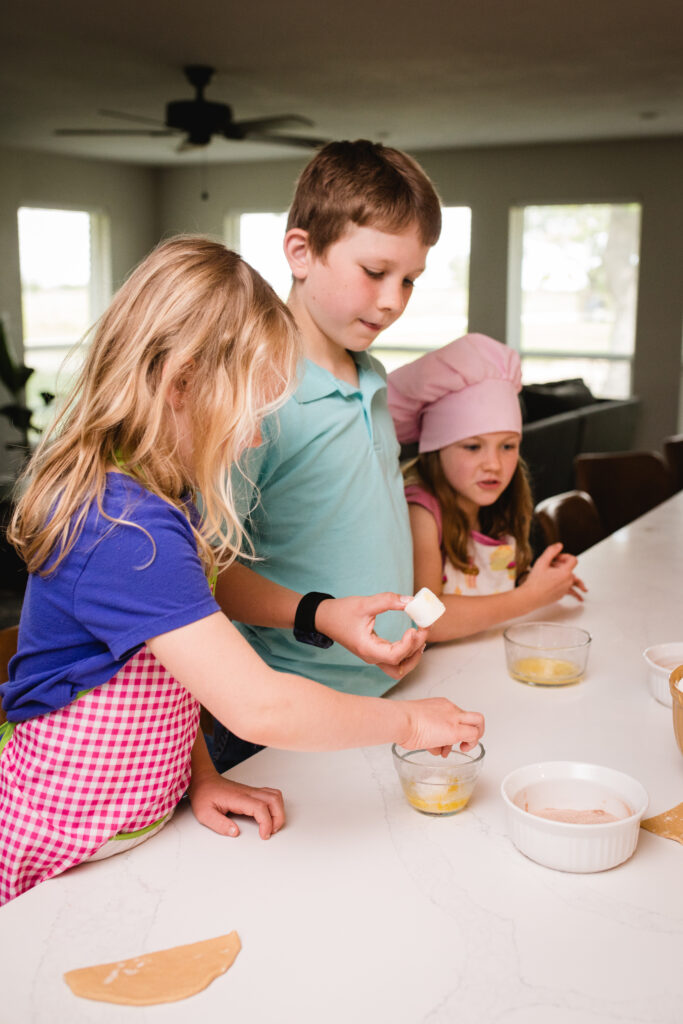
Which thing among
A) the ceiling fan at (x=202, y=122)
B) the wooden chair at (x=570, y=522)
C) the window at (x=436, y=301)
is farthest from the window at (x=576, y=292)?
the wooden chair at (x=570, y=522)

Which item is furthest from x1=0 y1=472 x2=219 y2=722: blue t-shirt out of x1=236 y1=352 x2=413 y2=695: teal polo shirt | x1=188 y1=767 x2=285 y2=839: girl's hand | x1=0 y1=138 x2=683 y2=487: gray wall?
x1=0 y1=138 x2=683 y2=487: gray wall

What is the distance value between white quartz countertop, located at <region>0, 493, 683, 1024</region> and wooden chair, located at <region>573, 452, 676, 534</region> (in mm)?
2242

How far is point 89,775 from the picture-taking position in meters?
0.88

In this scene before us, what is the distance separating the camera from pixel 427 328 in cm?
964

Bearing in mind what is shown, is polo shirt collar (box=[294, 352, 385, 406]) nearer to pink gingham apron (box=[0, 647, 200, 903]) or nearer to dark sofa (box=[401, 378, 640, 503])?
pink gingham apron (box=[0, 647, 200, 903])

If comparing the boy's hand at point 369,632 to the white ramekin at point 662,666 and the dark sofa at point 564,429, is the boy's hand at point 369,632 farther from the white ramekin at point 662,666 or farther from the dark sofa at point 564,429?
the dark sofa at point 564,429

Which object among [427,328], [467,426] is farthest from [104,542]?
[427,328]

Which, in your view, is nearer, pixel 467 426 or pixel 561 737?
pixel 561 737

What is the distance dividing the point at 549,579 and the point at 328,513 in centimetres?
44

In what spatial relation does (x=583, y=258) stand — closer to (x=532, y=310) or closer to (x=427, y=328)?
(x=532, y=310)

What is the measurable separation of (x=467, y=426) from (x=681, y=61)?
489 cm

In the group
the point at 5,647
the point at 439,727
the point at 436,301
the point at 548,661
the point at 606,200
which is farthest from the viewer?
the point at 436,301

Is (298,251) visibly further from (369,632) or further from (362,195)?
(369,632)

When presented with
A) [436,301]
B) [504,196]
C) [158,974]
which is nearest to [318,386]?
[158,974]
